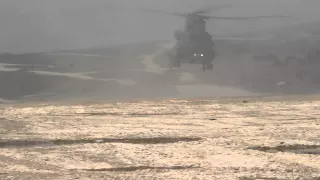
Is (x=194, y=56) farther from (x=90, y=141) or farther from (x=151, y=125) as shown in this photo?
(x=90, y=141)

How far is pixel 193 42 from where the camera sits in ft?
22.0

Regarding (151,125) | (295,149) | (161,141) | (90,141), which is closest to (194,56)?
(151,125)

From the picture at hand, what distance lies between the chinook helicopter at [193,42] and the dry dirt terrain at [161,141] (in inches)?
33.9

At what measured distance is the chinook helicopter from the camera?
6.70 meters

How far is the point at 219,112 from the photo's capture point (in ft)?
17.9

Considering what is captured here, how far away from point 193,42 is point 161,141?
3083mm

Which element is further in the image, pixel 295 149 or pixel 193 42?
pixel 193 42

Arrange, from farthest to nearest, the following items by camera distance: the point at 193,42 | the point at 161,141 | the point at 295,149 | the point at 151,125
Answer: the point at 193,42 < the point at 151,125 < the point at 161,141 < the point at 295,149

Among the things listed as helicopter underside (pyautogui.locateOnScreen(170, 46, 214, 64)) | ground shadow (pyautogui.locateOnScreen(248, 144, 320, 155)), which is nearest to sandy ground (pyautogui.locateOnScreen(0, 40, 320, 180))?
ground shadow (pyautogui.locateOnScreen(248, 144, 320, 155))

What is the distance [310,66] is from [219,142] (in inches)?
157

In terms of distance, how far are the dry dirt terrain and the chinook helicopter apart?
0.86 m

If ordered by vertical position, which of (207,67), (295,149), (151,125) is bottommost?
(295,149)

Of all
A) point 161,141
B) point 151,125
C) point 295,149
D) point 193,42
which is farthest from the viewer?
point 193,42

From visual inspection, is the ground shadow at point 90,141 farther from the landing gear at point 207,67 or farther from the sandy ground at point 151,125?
the landing gear at point 207,67
